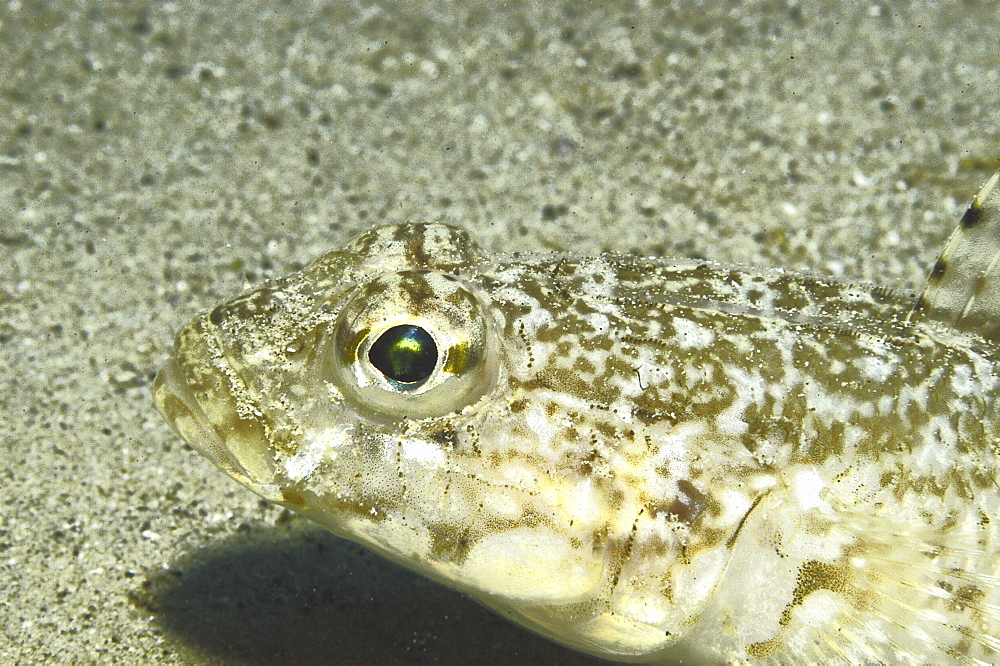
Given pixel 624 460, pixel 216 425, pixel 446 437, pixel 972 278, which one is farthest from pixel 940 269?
pixel 216 425

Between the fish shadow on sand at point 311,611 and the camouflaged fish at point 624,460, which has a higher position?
the camouflaged fish at point 624,460

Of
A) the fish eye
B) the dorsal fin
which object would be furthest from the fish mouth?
the dorsal fin

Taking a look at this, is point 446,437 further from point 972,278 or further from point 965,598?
point 972,278

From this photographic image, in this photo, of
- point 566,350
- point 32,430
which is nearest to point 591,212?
point 566,350

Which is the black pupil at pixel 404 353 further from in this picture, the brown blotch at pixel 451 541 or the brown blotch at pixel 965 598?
the brown blotch at pixel 965 598

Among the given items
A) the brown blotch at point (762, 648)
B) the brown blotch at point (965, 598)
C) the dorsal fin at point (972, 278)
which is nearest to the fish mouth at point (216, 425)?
the brown blotch at point (762, 648)

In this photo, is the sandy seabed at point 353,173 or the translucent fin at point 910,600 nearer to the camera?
the translucent fin at point 910,600

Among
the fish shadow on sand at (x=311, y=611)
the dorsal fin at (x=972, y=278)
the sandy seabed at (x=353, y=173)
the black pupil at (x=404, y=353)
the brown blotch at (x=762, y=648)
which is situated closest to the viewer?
the black pupil at (x=404, y=353)

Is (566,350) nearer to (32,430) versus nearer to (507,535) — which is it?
(507,535)

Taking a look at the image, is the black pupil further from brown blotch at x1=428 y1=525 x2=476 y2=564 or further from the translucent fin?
the translucent fin
